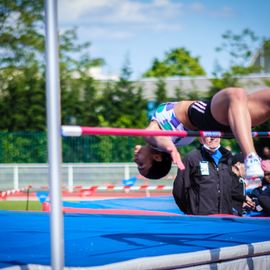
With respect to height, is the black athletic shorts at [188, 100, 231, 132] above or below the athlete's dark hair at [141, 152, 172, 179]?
above

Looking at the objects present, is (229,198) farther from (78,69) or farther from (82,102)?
(78,69)

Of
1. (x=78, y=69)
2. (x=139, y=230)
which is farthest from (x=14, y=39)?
(x=139, y=230)

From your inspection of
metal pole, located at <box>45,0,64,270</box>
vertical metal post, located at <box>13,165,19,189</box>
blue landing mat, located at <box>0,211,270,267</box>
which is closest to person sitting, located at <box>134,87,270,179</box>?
blue landing mat, located at <box>0,211,270,267</box>

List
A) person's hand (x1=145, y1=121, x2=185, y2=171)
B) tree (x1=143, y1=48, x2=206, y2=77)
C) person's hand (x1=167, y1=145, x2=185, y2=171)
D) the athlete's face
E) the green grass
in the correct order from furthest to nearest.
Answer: tree (x1=143, y1=48, x2=206, y2=77)
the green grass
the athlete's face
person's hand (x1=145, y1=121, x2=185, y2=171)
person's hand (x1=167, y1=145, x2=185, y2=171)

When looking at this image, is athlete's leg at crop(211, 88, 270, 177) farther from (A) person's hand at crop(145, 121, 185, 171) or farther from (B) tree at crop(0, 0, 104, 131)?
(B) tree at crop(0, 0, 104, 131)

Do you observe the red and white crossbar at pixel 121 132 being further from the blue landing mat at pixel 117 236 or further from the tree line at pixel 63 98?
the tree line at pixel 63 98

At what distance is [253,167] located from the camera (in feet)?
11.8

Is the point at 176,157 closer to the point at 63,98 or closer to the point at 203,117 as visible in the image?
the point at 203,117

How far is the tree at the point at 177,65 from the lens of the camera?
41.9 m

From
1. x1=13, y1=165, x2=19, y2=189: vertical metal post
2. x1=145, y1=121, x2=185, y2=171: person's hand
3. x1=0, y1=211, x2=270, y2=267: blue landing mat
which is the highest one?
x1=145, y1=121, x2=185, y2=171: person's hand

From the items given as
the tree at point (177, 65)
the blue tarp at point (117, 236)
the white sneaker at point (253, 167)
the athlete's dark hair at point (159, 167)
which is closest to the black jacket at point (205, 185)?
the blue tarp at point (117, 236)

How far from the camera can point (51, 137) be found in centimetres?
289

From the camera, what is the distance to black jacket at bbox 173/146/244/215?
6.26 metres

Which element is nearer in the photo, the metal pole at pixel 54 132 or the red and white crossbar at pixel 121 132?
the metal pole at pixel 54 132
